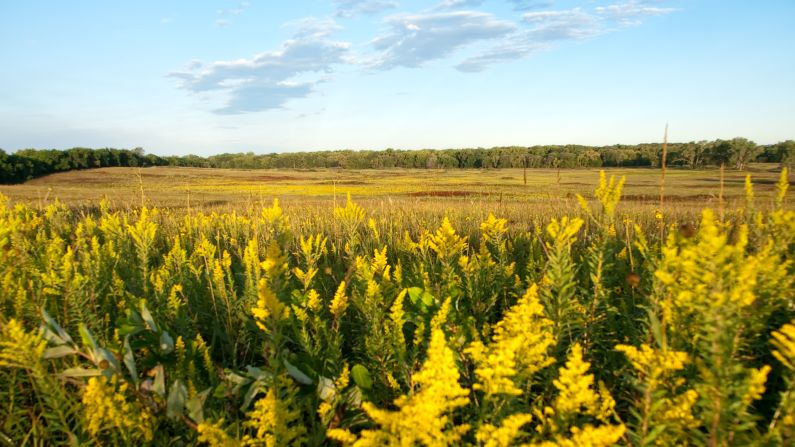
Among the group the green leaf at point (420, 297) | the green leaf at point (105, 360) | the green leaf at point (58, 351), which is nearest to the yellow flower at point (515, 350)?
the green leaf at point (420, 297)

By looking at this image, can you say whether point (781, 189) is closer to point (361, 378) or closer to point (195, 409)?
point (361, 378)

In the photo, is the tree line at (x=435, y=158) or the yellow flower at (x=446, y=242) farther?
the tree line at (x=435, y=158)

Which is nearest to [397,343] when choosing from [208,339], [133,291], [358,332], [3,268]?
[358,332]

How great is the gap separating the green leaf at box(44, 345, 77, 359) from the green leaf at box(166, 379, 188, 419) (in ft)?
1.32

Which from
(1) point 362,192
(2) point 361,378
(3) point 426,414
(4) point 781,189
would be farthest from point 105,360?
(1) point 362,192

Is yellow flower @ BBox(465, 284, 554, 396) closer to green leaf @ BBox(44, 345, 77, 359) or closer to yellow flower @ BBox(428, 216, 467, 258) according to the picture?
yellow flower @ BBox(428, 216, 467, 258)

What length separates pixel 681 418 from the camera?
1141 mm

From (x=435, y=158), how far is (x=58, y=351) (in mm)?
79207

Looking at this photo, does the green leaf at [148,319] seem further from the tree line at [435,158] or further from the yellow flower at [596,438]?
the tree line at [435,158]

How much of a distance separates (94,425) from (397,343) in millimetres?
1178

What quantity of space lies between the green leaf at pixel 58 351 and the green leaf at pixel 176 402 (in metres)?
0.40

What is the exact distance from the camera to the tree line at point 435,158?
44.0m

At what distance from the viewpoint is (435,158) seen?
3118 inches

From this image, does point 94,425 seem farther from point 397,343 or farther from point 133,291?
point 133,291
